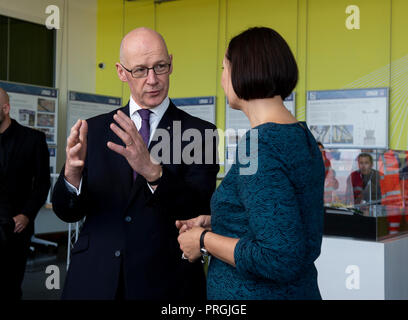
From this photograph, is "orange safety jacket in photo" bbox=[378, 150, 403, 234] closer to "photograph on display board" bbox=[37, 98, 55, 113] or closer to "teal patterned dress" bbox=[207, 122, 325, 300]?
"teal patterned dress" bbox=[207, 122, 325, 300]

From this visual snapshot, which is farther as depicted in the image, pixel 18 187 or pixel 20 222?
pixel 18 187

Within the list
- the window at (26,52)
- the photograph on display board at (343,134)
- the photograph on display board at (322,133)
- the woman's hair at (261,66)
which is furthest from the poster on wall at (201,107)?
the woman's hair at (261,66)

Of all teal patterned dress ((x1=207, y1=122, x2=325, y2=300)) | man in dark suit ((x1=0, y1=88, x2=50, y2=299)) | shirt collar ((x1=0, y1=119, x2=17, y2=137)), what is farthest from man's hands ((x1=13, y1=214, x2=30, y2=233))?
teal patterned dress ((x1=207, y1=122, x2=325, y2=300))

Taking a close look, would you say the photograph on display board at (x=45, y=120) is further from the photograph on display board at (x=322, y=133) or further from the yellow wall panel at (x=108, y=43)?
the photograph on display board at (x=322, y=133)

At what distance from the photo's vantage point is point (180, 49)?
8.64 metres

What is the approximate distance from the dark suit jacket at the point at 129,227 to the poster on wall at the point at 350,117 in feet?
18.1

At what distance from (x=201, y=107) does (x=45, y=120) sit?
261 cm

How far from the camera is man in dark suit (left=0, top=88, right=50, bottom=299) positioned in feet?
12.1

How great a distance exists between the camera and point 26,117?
7.80 metres

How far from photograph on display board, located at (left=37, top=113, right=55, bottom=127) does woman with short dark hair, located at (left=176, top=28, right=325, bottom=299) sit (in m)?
7.13

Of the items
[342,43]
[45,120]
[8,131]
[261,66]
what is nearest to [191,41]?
[342,43]

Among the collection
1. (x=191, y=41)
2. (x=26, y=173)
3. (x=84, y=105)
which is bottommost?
(x=26, y=173)

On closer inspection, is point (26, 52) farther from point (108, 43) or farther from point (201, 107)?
point (201, 107)

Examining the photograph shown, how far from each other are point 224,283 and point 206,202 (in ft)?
1.63
